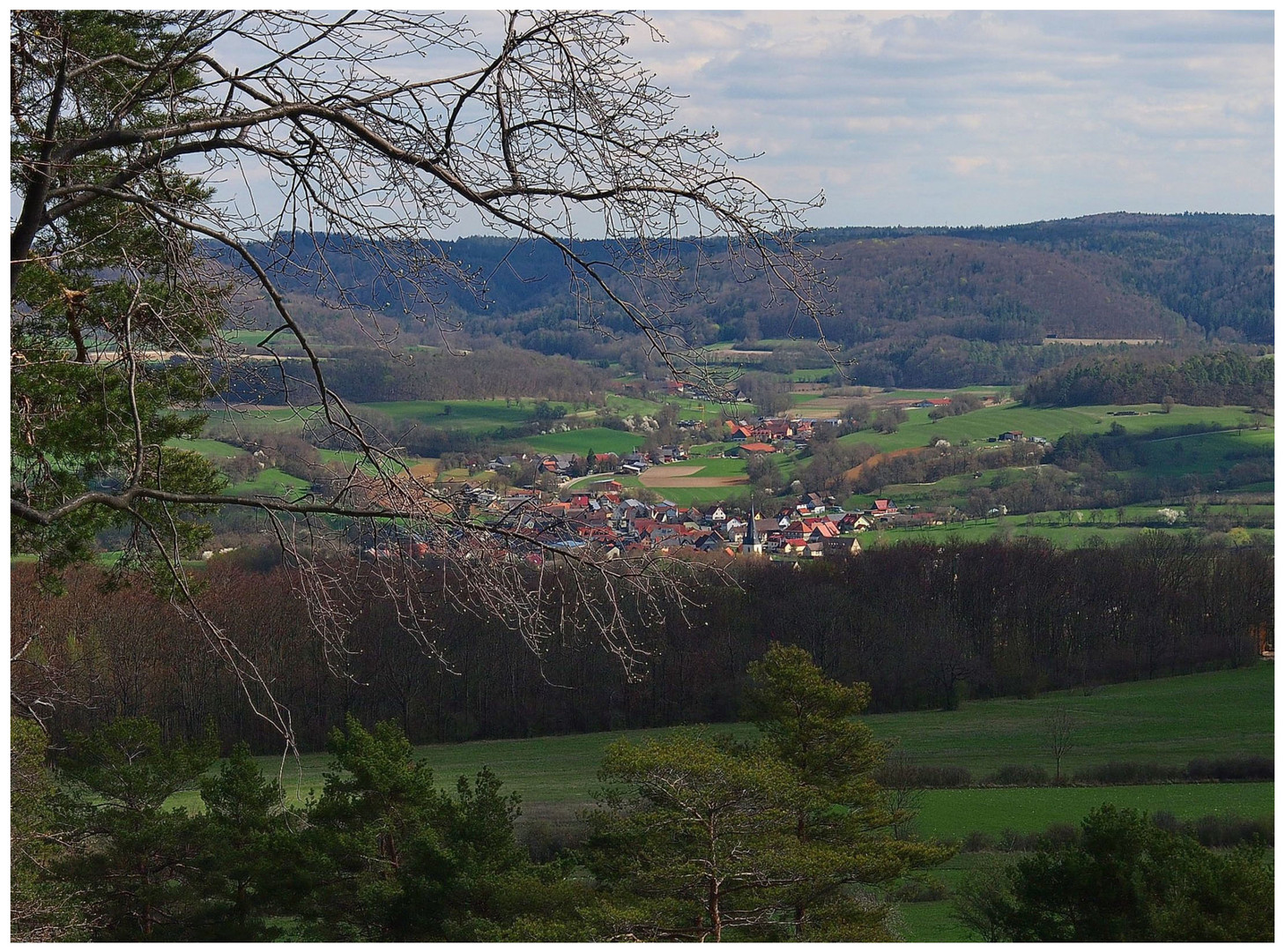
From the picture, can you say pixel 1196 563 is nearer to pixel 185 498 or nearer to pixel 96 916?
pixel 96 916

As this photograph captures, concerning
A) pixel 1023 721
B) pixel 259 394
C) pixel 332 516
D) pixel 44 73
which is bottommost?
pixel 1023 721

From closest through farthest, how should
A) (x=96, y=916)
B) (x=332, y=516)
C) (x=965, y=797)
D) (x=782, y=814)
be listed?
(x=332, y=516)
(x=782, y=814)
(x=96, y=916)
(x=965, y=797)

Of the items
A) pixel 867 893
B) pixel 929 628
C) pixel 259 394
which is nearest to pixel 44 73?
pixel 259 394

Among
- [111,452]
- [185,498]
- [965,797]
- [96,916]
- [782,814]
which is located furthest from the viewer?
[965,797]

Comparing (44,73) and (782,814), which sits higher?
(44,73)

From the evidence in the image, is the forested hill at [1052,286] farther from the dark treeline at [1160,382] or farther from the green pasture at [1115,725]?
the green pasture at [1115,725]

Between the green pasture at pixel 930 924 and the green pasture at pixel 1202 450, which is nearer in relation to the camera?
the green pasture at pixel 930 924

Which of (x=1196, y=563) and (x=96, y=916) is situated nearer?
(x=96, y=916)

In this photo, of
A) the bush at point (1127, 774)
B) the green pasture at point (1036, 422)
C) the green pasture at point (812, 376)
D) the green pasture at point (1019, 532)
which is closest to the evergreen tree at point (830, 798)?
the bush at point (1127, 774)
